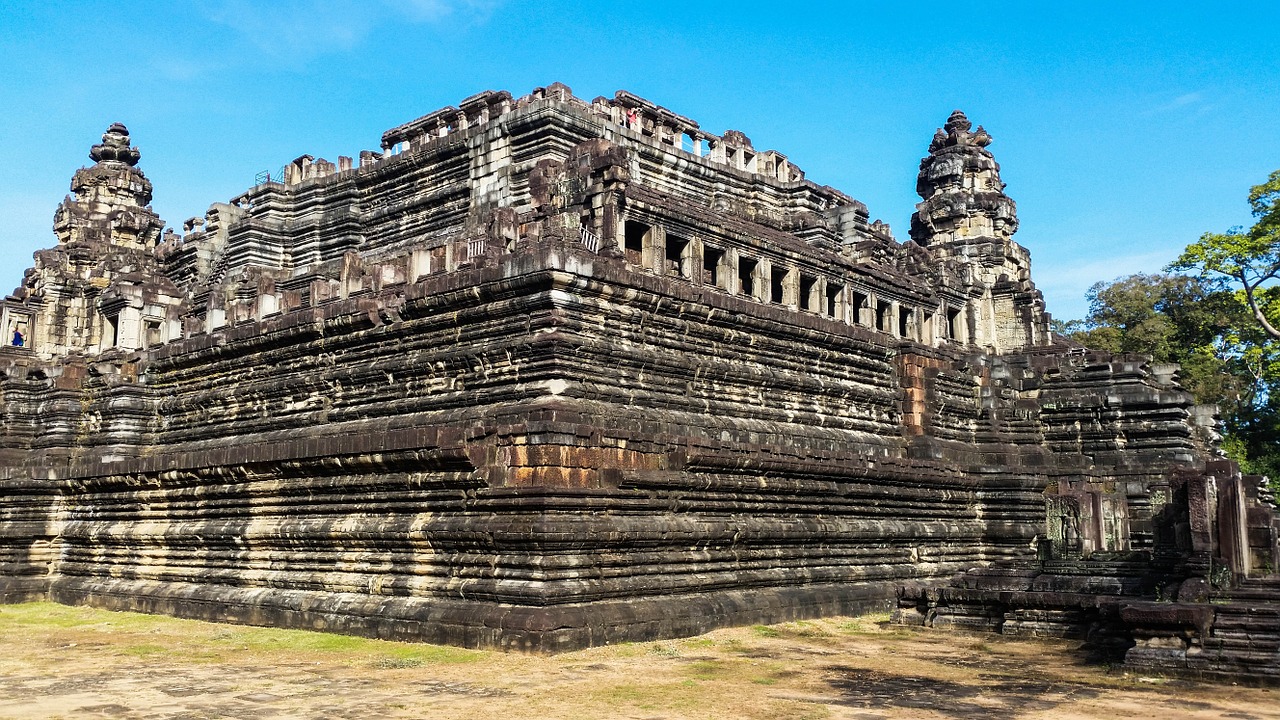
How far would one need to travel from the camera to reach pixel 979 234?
40688 millimetres

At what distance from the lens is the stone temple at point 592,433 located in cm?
1717

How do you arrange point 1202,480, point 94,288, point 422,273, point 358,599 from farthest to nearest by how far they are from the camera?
point 94,288 → point 422,273 → point 358,599 → point 1202,480

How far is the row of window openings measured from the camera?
23391mm

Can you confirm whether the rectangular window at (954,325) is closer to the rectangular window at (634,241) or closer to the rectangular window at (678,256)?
the rectangular window at (678,256)

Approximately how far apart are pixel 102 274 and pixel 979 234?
3041 cm

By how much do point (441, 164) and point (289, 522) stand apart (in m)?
13.8

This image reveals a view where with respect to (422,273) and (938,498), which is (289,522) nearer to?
(422,273)

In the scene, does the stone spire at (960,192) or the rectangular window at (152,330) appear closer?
the rectangular window at (152,330)

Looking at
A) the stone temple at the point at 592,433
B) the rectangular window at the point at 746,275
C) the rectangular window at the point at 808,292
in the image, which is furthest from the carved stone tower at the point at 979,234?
the rectangular window at the point at 746,275

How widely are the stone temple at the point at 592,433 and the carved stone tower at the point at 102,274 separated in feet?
0.89

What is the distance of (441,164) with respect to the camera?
31562mm

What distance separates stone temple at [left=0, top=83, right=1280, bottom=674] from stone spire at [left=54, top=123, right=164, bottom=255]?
28.3 feet

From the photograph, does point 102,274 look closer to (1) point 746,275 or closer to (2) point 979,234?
(1) point 746,275

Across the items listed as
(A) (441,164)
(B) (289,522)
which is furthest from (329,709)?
(A) (441,164)
